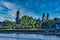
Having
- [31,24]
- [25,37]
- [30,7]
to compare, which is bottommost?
[25,37]

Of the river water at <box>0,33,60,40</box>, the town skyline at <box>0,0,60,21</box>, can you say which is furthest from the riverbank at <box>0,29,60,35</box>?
the town skyline at <box>0,0,60,21</box>

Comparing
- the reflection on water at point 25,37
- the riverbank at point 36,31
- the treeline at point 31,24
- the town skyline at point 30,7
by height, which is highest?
the town skyline at point 30,7

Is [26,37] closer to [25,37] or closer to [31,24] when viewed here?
[25,37]

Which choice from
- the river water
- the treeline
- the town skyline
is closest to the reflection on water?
the river water

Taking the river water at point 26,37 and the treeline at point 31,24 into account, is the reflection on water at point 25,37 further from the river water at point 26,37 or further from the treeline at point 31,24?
the treeline at point 31,24

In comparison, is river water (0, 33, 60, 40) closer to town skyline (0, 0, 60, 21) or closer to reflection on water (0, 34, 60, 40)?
reflection on water (0, 34, 60, 40)

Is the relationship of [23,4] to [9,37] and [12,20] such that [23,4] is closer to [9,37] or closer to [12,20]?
[12,20]

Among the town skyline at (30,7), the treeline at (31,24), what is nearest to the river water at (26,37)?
the treeline at (31,24)

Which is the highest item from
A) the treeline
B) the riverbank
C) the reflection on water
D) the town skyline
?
the town skyline

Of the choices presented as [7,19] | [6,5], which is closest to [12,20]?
[7,19]

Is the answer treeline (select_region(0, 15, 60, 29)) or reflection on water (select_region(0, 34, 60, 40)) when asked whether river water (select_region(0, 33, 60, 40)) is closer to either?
reflection on water (select_region(0, 34, 60, 40))

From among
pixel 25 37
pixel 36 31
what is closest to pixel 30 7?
pixel 36 31

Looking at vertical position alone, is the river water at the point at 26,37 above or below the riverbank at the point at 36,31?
below

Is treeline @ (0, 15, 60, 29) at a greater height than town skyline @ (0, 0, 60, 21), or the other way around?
town skyline @ (0, 0, 60, 21)
